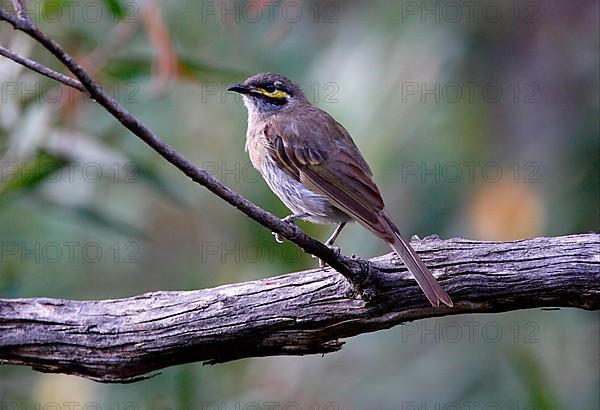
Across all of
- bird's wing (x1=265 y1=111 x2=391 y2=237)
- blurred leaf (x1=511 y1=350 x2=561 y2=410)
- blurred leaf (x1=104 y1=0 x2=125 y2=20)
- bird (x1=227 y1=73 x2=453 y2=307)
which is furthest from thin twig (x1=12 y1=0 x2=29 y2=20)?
blurred leaf (x1=511 y1=350 x2=561 y2=410)

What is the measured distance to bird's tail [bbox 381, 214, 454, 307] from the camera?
3746 millimetres

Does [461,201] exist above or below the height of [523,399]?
above

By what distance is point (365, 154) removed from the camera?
231 inches

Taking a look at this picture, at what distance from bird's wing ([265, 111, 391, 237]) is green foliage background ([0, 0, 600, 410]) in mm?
630

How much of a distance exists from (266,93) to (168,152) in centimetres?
245

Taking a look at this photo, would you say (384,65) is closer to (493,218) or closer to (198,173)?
(493,218)

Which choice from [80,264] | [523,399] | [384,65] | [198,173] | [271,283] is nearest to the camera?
[198,173]

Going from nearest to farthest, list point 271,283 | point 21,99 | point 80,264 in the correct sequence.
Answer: point 271,283 → point 21,99 → point 80,264

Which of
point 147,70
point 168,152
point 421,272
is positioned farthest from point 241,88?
point 168,152

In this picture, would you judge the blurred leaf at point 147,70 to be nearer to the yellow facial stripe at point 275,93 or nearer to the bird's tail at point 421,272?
the yellow facial stripe at point 275,93

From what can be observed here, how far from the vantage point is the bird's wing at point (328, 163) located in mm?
4461

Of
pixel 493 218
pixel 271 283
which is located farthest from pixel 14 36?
pixel 493 218

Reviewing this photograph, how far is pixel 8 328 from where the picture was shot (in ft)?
13.6

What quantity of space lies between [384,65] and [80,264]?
2.75 m
